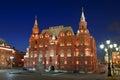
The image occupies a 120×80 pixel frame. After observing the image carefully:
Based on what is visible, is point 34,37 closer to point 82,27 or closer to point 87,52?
point 82,27

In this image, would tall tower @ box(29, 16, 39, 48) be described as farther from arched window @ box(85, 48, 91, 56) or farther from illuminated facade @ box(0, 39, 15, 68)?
arched window @ box(85, 48, 91, 56)

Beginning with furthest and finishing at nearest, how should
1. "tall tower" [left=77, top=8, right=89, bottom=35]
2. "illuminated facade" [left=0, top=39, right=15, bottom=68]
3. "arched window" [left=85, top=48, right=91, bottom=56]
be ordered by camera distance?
"illuminated facade" [left=0, top=39, right=15, bottom=68], "tall tower" [left=77, top=8, right=89, bottom=35], "arched window" [left=85, top=48, right=91, bottom=56]

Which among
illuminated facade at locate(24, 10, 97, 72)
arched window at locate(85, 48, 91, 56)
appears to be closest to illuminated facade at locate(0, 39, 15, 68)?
illuminated facade at locate(24, 10, 97, 72)

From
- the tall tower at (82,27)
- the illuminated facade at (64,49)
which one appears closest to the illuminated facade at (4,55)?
the illuminated facade at (64,49)

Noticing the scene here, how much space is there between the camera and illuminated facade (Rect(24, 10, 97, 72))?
9694 cm

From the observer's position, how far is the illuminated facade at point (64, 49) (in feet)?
318

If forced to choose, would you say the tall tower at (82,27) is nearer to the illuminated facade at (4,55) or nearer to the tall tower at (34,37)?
the tall tower at (34,37)

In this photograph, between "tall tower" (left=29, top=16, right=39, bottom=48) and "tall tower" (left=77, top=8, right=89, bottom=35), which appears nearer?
"tall tower" (left=77, top=8, right=89, bottom=35)

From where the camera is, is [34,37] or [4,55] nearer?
[34,37]

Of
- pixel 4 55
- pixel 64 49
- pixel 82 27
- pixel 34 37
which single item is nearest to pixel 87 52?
pixel 64 49

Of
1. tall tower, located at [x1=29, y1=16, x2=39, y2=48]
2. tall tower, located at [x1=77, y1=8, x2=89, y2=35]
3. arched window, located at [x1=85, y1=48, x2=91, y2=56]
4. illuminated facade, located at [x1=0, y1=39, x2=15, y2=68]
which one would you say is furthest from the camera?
illuminated facade, located at [x1=0, y1=39, x2=15, y2=68]

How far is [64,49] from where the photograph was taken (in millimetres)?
103188

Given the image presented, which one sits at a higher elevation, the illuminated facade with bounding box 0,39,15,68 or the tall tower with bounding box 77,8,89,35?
the tall tower with bounding box 77,8,89,35

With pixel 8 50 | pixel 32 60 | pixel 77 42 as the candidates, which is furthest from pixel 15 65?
pixel 77 42
